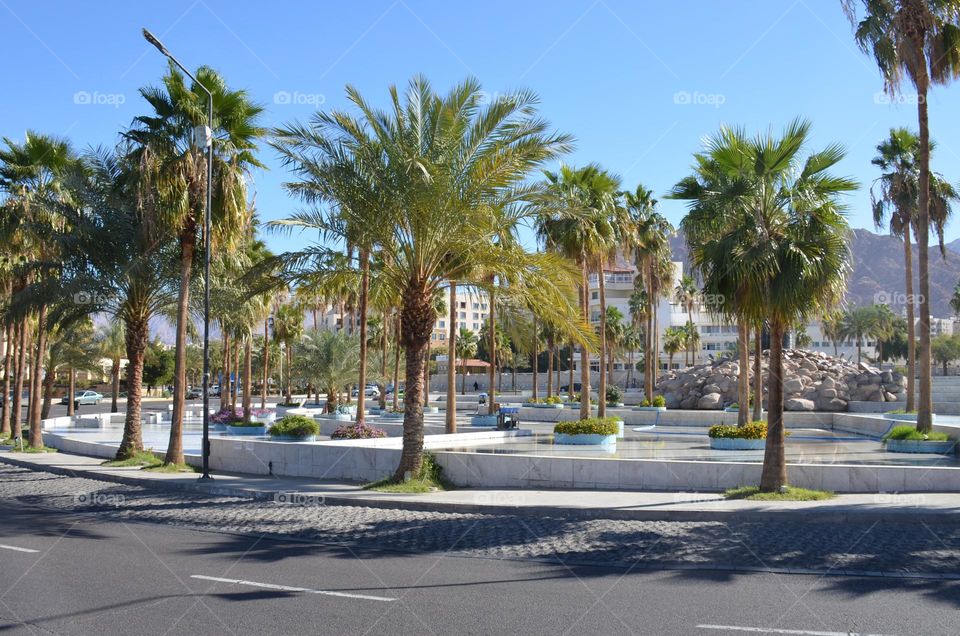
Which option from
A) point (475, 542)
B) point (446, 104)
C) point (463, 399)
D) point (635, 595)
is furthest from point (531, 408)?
point (635, 595)

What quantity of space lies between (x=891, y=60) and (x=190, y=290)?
19345 millimetres

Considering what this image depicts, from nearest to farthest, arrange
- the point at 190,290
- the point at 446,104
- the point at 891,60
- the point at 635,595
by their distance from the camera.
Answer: the point at 635,595 < the point at 446,104 < the point at 891,60 < the point at 190,290

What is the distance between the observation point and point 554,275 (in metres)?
15.8

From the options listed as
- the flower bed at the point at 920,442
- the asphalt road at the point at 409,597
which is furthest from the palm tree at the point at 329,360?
the asphalt road at the point at 409,597

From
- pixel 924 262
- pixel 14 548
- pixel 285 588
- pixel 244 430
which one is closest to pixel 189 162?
pixel 14 548

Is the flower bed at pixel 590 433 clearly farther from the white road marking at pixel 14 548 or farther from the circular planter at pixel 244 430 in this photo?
the white road marking at pixel 14 548

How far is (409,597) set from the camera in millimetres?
7664

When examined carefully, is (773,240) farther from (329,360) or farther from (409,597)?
(329,360)

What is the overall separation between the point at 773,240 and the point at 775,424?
128 inches

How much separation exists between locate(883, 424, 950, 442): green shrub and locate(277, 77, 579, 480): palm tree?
12.5 metres

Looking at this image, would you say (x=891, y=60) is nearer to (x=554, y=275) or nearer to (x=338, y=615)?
(x=554, y=275)

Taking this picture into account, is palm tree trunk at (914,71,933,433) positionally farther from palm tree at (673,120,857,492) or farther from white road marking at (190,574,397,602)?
white road marking at (190,574,397,602)

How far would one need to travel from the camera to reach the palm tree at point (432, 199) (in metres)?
15.1

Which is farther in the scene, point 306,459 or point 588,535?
point 306,459
